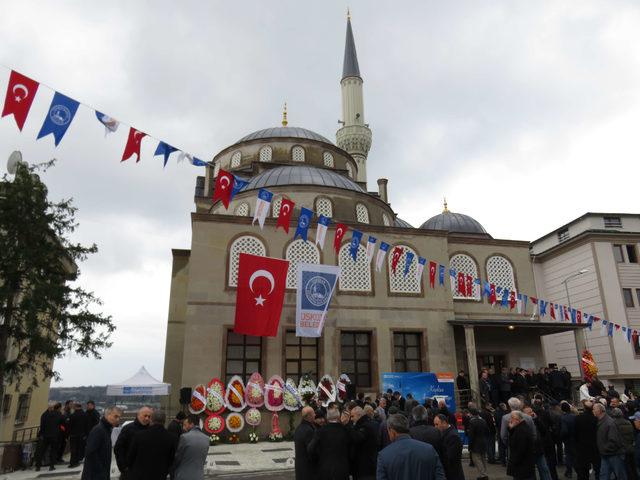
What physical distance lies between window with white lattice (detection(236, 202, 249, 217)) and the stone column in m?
11.3

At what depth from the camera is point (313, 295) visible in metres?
18.8

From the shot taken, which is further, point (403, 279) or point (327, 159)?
point (327, 159)

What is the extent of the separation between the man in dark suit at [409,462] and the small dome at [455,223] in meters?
28.1

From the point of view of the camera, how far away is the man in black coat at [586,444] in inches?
348

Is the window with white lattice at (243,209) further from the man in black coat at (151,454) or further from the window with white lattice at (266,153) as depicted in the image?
the man in black coat at (151,454)

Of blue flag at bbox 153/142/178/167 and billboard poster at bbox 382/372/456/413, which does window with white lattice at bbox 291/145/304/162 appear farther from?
blue flag at bbox 153/142/178/167

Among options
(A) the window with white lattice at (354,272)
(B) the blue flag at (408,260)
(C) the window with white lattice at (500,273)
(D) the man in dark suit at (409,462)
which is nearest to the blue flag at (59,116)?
(D) the man in dark suit at (409,462)

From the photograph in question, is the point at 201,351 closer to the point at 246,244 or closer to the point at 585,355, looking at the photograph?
the point at 246,244

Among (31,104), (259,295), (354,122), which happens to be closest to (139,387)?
(259,295)

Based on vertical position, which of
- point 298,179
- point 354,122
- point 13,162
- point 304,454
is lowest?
point 304,454

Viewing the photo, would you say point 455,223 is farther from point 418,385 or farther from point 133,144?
point 133,144

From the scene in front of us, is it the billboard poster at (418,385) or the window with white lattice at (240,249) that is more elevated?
the window with white lattice at (240,249)

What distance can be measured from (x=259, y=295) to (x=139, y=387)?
5.14 meters

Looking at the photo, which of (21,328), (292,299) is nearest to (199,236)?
(292,299)
